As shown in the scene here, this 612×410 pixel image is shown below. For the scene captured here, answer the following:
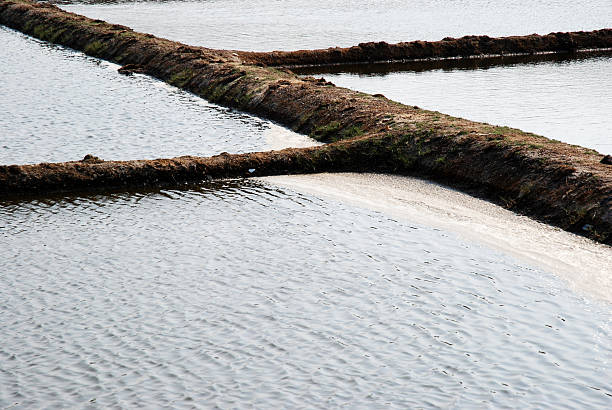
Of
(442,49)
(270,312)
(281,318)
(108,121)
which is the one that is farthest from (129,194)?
(442,49)

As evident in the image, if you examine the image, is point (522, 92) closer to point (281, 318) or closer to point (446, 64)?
point (446, 64)

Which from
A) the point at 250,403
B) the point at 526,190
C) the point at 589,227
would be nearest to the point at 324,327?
the point at 250,403

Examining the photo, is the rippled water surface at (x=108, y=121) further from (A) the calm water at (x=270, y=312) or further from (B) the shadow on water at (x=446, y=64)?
(B) the shadow on water at (x=446, y=64)

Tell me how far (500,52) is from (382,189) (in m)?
19.9

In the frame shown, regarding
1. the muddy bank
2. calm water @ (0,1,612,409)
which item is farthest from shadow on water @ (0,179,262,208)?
the muddy bank

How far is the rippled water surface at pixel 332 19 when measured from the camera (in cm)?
3544

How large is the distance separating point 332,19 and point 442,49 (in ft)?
43.1

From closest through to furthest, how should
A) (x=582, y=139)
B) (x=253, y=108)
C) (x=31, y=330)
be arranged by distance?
1. (x=31, y=330)
2. (x=582, y=139)
3. (x=253, y=108)

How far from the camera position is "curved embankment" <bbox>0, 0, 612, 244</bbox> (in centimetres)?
1213

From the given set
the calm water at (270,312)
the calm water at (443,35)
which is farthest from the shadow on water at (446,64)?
the calm water at (270,312)

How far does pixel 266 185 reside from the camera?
46.7 ft

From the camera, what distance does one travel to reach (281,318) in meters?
8.75

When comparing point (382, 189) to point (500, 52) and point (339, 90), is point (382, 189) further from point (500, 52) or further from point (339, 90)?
point (500, 52)

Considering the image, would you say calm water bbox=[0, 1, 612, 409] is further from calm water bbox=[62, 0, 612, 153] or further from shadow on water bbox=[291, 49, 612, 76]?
shadow on water bbox=[291, 49, 612, 76]
